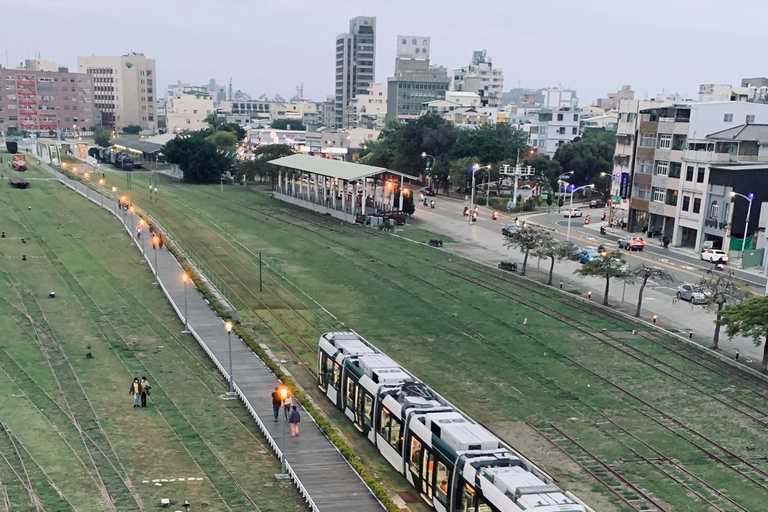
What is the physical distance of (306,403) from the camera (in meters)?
29.5

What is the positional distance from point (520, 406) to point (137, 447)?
15.5 meters

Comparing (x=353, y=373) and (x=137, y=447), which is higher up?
(x=353, y=373)

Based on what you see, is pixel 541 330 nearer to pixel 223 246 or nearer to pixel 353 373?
pixel 353 373

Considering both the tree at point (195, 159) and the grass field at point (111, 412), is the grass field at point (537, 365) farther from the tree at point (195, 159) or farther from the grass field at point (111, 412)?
the tree at point (195, 159)

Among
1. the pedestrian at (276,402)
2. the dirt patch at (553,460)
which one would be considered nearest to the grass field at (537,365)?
the dirt patch at (553,460)

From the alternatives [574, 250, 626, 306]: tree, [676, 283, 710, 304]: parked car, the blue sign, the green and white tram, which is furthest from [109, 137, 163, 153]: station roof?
the green and white tram

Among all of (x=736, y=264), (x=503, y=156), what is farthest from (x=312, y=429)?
(x=503, y=156)

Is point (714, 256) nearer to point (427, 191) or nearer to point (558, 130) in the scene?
point (427, 191)

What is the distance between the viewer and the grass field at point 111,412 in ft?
77.0

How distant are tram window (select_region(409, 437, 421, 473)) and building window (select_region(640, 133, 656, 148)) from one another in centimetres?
7107

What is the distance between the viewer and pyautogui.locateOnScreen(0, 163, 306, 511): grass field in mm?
23484

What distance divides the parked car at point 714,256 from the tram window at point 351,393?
49.8 m

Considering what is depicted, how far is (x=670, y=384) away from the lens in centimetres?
3572

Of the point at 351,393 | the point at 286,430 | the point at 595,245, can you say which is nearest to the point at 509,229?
the point at 595,245
